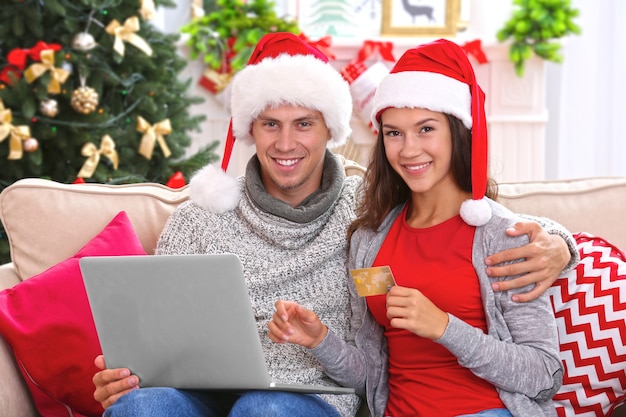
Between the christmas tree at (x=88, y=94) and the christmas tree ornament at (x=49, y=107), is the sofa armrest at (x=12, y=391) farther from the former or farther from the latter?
the christmas tree ornament at (x=49, y=107)

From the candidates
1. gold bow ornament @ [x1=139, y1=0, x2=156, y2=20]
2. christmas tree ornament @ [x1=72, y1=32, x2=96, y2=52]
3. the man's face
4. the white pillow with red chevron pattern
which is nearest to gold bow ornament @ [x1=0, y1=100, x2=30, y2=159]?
christmas tree ornament @ [x1=72, y1=32, x2=96, y2=52]

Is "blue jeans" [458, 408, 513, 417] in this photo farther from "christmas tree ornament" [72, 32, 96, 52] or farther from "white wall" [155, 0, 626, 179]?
"white wall" [155, 0, 626, 179]

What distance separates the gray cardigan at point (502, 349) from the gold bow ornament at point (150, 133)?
2.30 m

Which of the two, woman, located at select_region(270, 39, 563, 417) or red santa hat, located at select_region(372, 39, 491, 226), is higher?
red santa hat, located at select_region(372, 39, 491, 226)

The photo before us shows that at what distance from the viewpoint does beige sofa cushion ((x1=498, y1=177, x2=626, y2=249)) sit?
2.17 m

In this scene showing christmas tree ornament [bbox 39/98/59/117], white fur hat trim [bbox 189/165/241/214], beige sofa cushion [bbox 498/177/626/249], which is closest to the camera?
white fur hat trim [bbox 189/165/241/214]

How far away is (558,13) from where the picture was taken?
175 inches

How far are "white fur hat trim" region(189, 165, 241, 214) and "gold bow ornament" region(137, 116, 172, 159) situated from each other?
6.08 ft

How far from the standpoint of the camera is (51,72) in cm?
355

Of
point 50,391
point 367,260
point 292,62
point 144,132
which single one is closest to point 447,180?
point 367,260

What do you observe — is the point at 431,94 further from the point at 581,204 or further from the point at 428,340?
the point at 581,204

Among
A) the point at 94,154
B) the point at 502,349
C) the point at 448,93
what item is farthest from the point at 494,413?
the point at 94,154

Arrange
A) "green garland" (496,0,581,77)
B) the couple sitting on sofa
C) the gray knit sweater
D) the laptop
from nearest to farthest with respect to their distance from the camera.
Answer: the laptop → the couple sitting on sofa → the gray knit sweater → "green garland" (496,0,581,77)

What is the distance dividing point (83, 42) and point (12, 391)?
2.14 m
